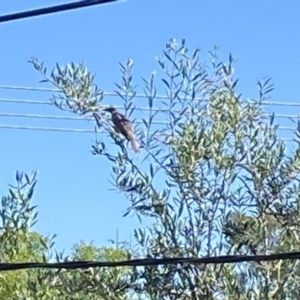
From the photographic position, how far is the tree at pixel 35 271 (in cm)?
378

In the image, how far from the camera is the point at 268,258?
2361 millimetres

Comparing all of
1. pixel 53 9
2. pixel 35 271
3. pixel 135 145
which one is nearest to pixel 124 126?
pixel 135 145

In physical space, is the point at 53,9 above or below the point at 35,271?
above

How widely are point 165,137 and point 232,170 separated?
13.2 inches

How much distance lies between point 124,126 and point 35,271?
30.7 inches

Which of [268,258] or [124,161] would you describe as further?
[124,161]

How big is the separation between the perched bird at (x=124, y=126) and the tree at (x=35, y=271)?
0.48m

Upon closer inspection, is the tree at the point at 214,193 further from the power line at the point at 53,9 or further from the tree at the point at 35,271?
the power line at the point at 53,9

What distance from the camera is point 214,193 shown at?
3.75m

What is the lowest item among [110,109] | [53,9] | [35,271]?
[35,271]

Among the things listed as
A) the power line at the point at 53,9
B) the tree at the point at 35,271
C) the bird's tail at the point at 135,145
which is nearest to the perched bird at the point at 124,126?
the bird's tail at the point at 135,145

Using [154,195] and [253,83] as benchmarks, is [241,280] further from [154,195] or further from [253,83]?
[253,83]

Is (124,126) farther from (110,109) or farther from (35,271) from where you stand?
(35,271)

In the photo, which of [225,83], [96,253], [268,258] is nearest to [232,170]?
[225,83]
